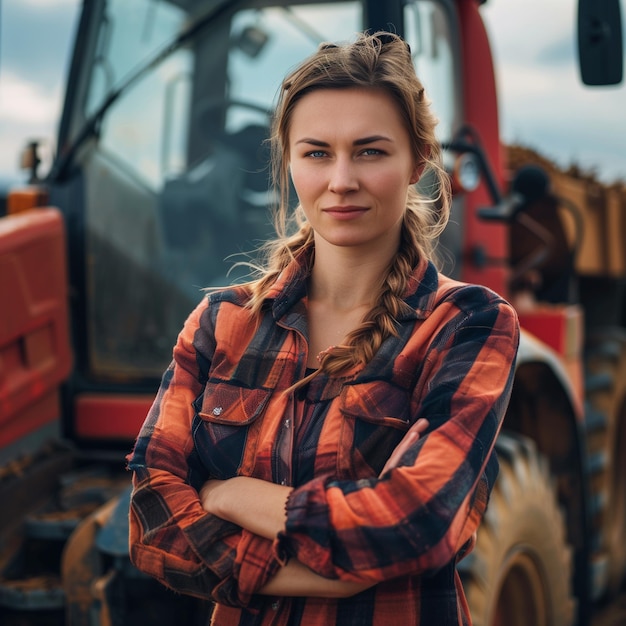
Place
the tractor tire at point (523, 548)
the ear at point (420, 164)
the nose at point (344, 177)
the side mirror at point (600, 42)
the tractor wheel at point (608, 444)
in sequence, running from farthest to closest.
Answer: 1. the tractor wheel at point (608, 444)
2. the tractor tire at point (523, 548)
3. the side mirror at point (600, 42)
4. the ear at point (420, 164)
5. the nose at point (344, 177)

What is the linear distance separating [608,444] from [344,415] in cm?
363

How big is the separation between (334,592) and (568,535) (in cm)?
280

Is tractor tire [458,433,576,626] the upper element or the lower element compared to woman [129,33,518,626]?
lower

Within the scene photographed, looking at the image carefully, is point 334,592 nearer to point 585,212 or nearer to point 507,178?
point 507,178

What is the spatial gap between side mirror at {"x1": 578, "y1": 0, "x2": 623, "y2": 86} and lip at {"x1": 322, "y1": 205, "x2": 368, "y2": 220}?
1.11 metres

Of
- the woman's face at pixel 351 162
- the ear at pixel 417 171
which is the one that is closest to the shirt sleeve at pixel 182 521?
the woman's face at pixel 351 162

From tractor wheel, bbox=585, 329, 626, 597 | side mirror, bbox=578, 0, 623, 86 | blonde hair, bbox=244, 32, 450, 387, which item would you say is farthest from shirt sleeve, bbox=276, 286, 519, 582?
tractor wheel, bbox=585, 329, 626, 597

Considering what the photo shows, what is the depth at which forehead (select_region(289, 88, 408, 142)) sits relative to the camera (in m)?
1.60

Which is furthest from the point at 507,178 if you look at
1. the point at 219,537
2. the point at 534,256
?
the point at 219,537

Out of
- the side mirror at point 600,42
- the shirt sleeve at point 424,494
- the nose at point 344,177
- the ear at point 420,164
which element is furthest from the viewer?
the side mirror at point 600,42

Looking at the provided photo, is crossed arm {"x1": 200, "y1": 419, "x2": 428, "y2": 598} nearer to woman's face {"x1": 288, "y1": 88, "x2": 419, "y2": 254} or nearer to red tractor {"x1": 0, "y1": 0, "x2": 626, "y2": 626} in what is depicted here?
woman's face {"x1": 288, "y1": 88, "x2": 419, "y2": 254}

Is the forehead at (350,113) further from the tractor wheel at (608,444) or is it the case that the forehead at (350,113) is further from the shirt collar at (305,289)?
A: the tractor wheel at (608,444)

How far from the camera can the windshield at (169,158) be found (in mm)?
3232

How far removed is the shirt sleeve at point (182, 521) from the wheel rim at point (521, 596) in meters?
1.85
